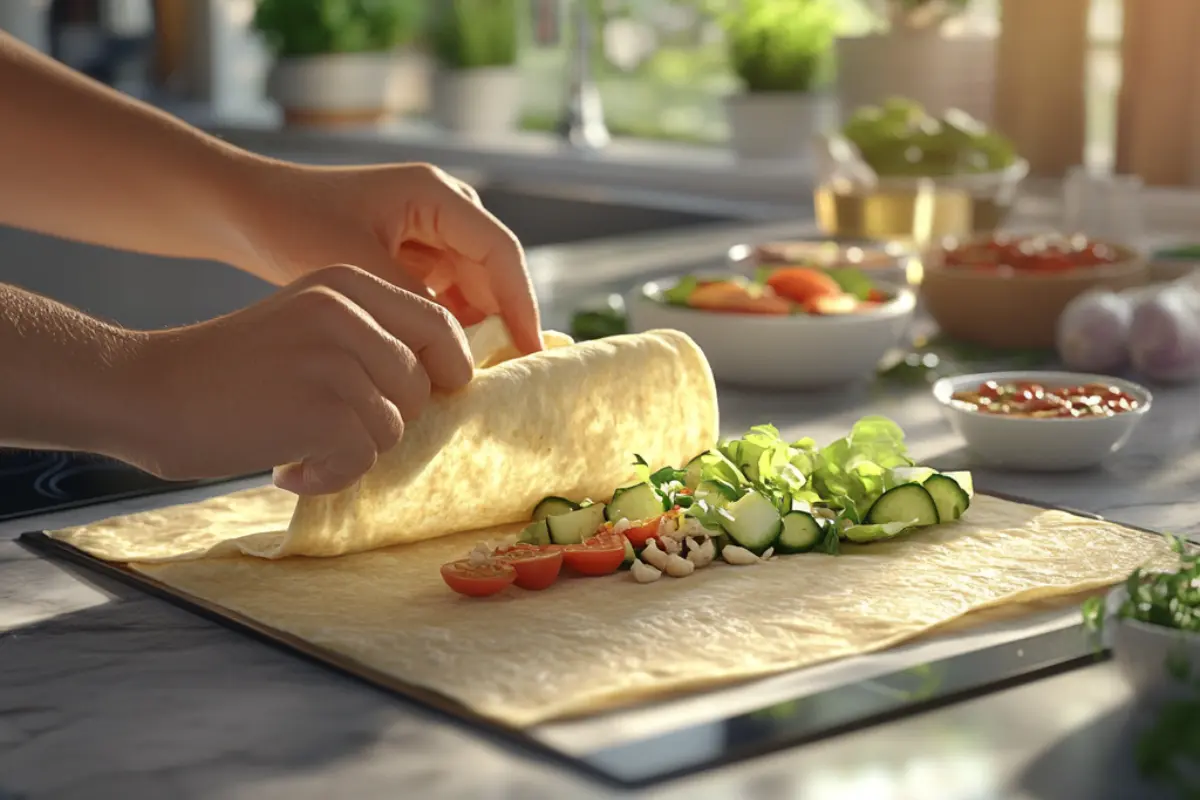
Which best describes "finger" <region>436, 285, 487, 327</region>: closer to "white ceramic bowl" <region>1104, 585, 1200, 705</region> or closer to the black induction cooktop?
the black induction cooktop

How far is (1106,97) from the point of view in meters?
4.02

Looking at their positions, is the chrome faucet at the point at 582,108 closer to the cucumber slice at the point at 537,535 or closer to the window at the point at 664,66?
the window at the point at 664,66

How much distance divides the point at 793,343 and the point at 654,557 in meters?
0.75

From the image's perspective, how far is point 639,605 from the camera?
1.28 meters

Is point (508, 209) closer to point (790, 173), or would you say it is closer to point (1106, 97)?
point (790, 173)

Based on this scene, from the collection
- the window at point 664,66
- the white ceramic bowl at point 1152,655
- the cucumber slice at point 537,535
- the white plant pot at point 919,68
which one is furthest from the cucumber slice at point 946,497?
the window at point 664,66

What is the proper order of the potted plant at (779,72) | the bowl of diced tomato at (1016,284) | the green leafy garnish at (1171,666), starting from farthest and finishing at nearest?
the potted plant at (779,72), the bowl of diced tomato at (1016,284), the green leafy garnish at (1171,666)

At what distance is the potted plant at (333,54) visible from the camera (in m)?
5.37

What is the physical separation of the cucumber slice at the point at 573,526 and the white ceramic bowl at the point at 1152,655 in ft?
1.64

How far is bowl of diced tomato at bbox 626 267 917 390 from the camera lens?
6.78ft

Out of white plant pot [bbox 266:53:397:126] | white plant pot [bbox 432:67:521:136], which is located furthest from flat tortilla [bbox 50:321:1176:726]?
white plant pot [bbox 266:53:397:126]

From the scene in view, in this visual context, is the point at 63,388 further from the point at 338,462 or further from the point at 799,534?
the point at 799,534

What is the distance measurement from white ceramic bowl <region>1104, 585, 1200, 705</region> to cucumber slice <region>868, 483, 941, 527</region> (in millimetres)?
418

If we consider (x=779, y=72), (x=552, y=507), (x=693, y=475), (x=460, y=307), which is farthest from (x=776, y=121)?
(x=552, y=507)
